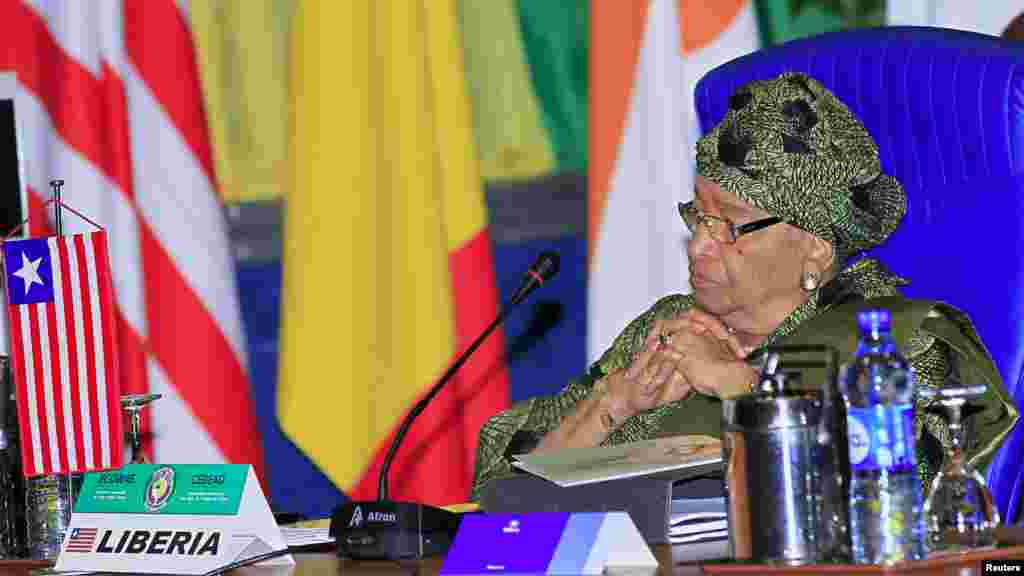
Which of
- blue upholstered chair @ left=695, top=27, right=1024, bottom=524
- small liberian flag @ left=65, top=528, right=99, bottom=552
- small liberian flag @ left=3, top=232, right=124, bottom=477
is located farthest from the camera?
blue upholstered chair @ left=695, top=27, right=1024, bottom=524

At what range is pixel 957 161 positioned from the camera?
84.7 inches

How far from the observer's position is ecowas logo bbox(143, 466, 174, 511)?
1.71m

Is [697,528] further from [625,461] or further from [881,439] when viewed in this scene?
[881,439]

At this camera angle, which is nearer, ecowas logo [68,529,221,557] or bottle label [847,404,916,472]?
bottle label [847,404,916,472]

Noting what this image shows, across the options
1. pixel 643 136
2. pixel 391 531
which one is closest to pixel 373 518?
pixel 391 531

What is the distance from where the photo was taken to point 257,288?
137 inches

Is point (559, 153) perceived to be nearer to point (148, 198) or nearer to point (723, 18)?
point (723, 18)

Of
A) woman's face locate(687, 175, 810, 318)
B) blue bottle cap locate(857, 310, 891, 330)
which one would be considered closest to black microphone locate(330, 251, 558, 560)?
blue bottle cap locate(857, 310, 891, 330)

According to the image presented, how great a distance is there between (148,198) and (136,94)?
0.23 metres

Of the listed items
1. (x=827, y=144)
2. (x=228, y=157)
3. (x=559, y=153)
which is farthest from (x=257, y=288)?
(x=827, y=144)

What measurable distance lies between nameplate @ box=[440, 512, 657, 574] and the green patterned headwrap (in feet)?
2.83

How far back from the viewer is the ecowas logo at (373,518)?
170 centimetres

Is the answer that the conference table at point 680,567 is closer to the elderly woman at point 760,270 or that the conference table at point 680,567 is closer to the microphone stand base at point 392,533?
the microphone stand base at point 392,533

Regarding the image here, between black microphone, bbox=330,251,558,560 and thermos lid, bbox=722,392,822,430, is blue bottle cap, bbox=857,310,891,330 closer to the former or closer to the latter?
thermos lid, bbox=722,392,822,430
